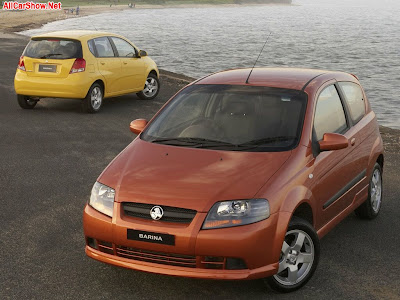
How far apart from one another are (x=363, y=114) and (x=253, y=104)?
1673mm

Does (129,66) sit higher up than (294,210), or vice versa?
Result: (294,210)

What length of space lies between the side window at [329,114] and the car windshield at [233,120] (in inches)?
8.4

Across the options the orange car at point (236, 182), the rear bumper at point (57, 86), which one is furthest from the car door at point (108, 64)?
the orange car at point (236, 182)

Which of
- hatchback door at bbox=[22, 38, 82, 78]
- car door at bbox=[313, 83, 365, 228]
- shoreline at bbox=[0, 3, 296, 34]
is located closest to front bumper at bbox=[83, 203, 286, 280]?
car door at bbox=[313, 83, 365, 228]

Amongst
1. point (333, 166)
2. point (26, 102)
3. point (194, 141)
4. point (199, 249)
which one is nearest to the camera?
point (199, 249)

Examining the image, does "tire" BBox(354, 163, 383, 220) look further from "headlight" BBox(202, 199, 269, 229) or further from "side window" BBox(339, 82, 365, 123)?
"headlight" BBox(202, 199, 269, 229)

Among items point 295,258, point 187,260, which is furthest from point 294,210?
point 187,260

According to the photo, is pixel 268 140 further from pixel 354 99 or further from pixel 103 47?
pixel 103 47

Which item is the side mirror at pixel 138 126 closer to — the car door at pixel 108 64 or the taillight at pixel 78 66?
the taillight at pixel 78 66

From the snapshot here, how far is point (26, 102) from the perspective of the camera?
51.3ft

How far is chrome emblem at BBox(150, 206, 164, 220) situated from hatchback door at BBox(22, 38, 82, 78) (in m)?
9.68

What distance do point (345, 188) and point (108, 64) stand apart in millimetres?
9463

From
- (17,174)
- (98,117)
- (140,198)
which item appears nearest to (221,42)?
(98,117)

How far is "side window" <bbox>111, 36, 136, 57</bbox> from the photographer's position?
15938 millimetres
